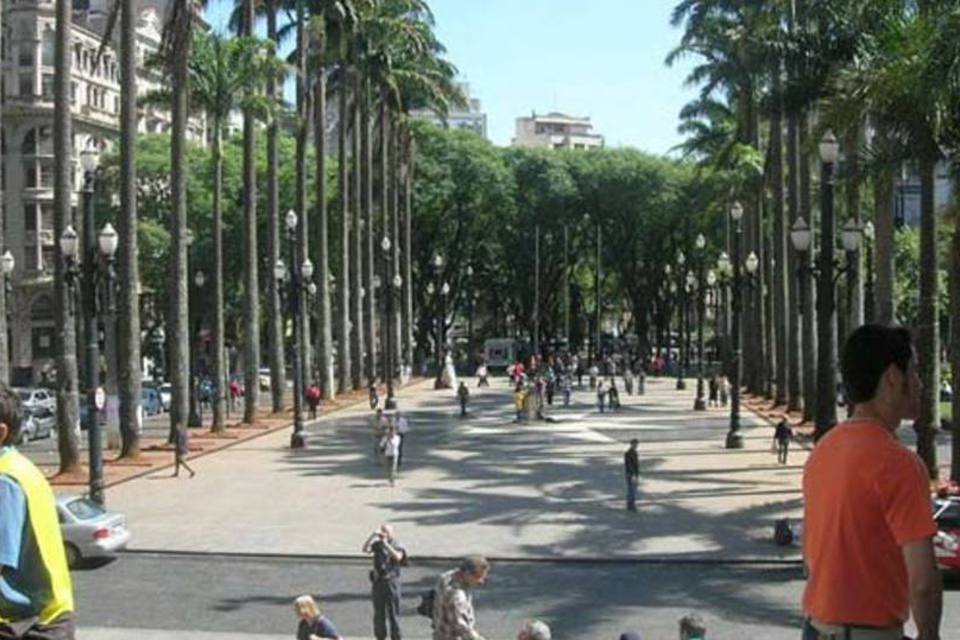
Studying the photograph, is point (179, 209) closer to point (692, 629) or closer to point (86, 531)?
point (86, 531)

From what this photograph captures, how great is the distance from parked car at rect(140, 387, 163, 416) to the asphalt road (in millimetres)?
34826

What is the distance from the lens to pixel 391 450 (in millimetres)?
29469

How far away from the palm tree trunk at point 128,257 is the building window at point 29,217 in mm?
49787

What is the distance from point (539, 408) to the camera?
157 feet

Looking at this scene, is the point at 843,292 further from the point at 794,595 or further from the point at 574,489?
the point at 794,595

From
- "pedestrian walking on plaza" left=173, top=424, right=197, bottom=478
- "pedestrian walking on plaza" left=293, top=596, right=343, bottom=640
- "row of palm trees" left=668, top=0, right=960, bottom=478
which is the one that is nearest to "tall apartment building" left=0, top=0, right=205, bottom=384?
"row of palm trees" left=668, top=0, right=960, bottom=478

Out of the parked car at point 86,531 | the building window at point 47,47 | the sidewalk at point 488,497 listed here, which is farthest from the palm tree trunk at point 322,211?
the parked car at point 86,531

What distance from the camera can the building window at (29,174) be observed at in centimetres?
8150

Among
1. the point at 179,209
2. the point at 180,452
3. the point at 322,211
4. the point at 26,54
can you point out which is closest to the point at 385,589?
the point at 180,452

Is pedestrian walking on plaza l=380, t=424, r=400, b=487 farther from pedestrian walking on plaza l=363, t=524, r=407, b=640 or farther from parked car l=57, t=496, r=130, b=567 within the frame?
pedestrian walking on plaza l=363, t=524, r=407, b=640

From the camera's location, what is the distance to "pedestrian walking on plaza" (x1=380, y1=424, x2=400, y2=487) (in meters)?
29.5

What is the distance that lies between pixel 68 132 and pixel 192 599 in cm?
1591

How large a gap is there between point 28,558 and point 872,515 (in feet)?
8.36

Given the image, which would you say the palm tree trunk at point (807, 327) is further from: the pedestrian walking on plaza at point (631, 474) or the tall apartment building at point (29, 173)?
the tall apartment building at point (29, 173)
